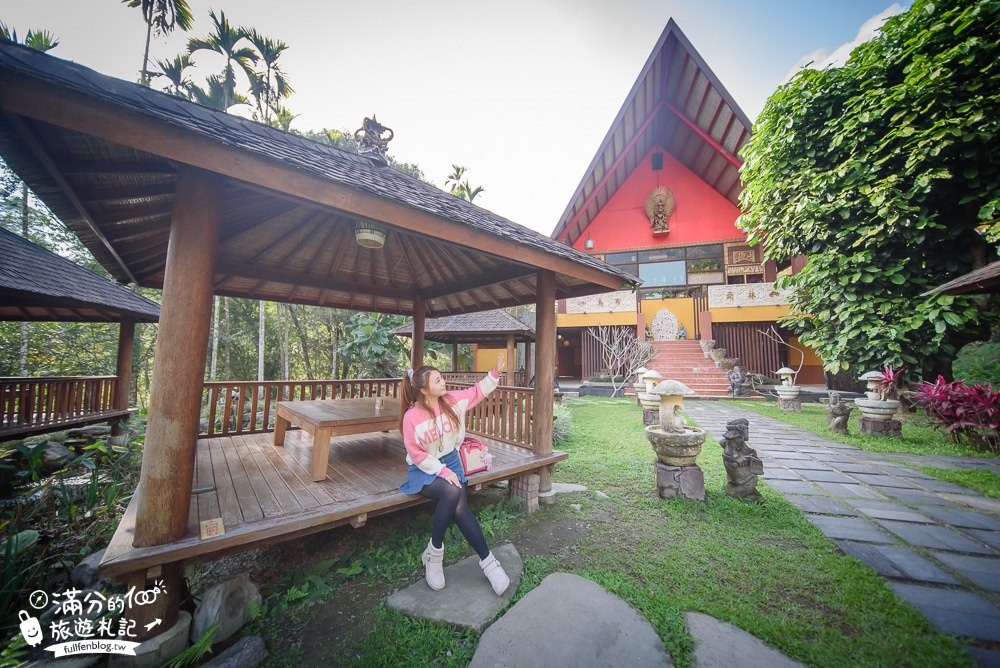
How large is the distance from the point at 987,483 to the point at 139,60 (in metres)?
21.5

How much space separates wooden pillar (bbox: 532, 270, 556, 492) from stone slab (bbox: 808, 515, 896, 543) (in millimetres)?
2493

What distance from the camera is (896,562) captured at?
2572mm

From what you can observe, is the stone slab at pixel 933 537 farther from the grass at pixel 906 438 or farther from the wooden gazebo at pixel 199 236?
the grass at pixel 906 438

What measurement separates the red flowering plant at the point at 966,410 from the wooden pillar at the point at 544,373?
6.87 m

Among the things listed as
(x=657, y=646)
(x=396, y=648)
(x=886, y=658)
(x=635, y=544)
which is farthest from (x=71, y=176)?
(x=886, y=658)

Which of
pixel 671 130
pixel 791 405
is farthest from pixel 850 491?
pixel 671 130

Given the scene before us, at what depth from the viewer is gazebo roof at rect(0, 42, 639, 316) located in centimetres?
166

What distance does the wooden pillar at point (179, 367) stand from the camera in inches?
76.7

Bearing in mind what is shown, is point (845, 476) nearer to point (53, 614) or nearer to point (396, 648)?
point (396, 648)

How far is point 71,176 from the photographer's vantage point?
2.23 meters

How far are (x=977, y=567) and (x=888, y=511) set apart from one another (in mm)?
994

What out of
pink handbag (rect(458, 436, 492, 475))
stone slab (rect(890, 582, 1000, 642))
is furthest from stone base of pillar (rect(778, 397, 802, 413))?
pink handbag (rect(458, 436, 492, 475))

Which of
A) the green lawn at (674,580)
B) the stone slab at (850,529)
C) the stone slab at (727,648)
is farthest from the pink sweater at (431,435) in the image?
the stone slab at (850,529)

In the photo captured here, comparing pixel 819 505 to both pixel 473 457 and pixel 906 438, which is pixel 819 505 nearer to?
pixel 473 457
